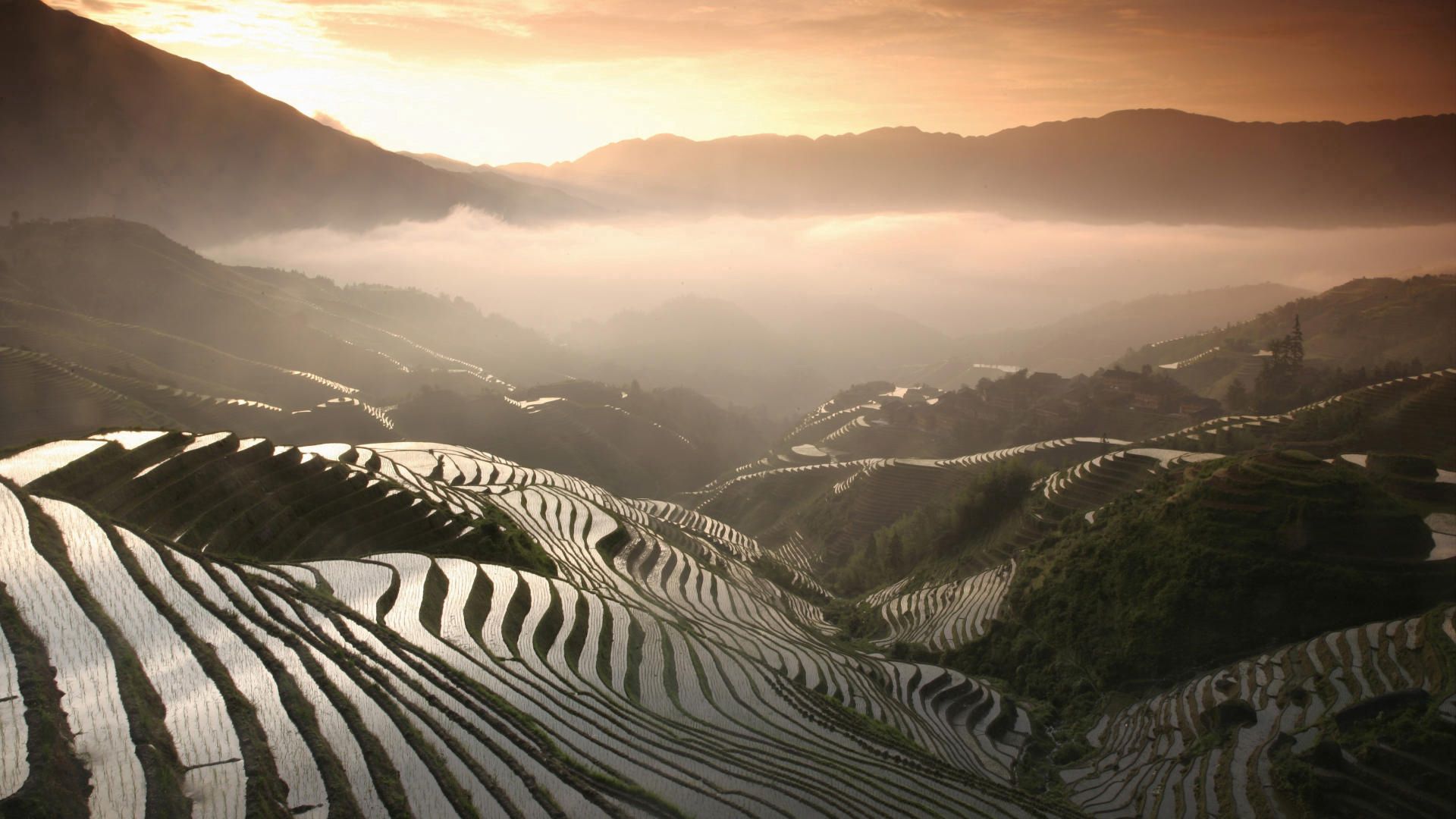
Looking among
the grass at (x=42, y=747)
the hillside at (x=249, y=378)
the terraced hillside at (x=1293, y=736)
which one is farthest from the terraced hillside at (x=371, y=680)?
the hillside at (x=249, y=378)

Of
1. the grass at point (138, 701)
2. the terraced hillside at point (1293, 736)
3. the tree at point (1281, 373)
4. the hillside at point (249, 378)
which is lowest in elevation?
the hillside at point (249, 378)

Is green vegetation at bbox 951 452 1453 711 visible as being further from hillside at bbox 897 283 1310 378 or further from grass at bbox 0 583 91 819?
hillside at bbox 897 283 1310 378

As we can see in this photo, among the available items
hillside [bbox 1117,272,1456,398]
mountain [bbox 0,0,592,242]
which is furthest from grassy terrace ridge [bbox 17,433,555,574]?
mountain [bbox 0,0,592,242]

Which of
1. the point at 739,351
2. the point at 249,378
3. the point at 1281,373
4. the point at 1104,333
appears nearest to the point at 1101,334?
the point at 1104,333

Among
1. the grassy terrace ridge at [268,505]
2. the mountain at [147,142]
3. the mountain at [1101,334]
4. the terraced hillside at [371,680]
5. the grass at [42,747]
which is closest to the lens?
the grass at [42,747]

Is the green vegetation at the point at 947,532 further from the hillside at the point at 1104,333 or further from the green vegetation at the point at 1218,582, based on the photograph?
the hillside at the point at 1104,333

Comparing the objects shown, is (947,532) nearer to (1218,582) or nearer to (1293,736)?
(1218,582)
